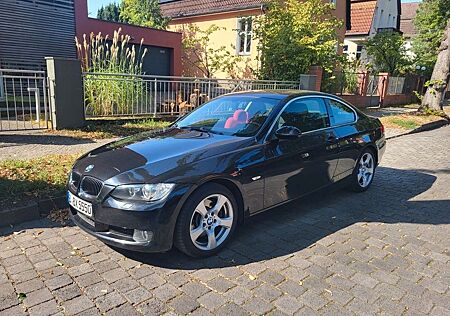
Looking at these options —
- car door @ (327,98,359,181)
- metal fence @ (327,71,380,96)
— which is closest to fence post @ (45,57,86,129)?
car door @ (327,98,359,181)

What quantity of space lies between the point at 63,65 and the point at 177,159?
5.85m

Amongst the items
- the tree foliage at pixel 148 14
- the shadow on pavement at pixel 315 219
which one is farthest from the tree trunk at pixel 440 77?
the tree foliage at pixel 148 14

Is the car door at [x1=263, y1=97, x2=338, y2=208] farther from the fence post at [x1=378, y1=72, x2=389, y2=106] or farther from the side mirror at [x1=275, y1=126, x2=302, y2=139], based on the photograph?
the fence post at [x1=378, y1=72, x2=389, y2=106]

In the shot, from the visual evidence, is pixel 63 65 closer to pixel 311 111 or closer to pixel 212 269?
pixel 311 111

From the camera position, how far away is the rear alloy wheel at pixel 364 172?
552 centimetres

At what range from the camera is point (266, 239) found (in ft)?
13.0

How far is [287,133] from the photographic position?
13.2 feet

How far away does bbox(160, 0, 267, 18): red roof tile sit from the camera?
748 inches

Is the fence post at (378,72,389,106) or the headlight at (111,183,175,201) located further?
the fence post at (378,72,389,106)

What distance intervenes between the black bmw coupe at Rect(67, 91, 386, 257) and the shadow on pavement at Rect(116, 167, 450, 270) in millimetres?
227

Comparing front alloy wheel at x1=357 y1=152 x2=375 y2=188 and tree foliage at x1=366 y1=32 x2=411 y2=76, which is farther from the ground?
tree foliage at x1=366 y1=32 x2=411 y2=76

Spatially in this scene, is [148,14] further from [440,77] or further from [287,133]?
[287,133]

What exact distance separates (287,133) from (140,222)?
1.85 m

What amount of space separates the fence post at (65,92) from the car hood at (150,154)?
459 cm
